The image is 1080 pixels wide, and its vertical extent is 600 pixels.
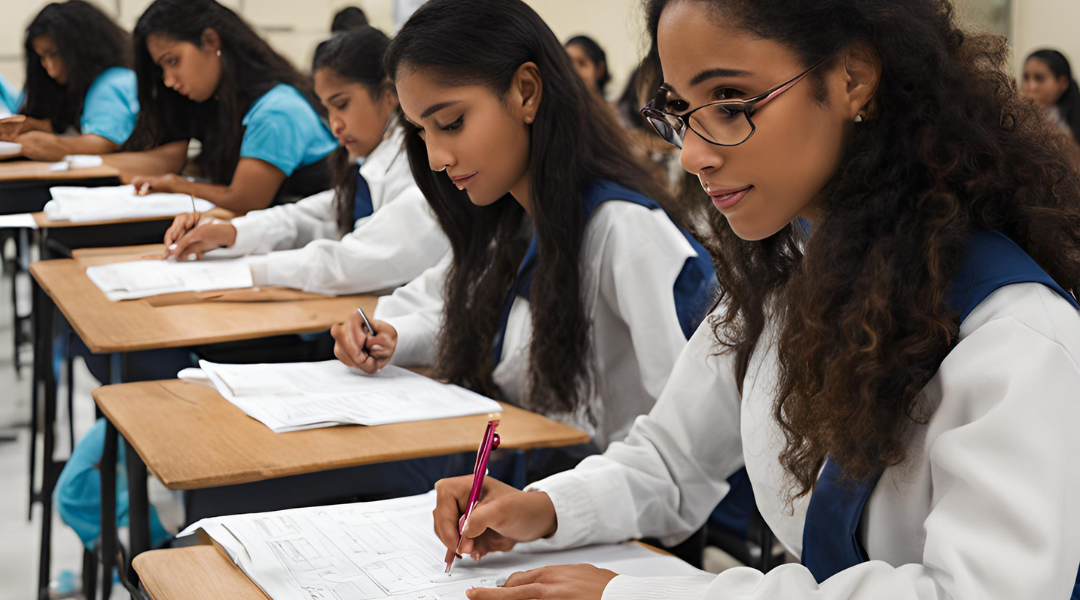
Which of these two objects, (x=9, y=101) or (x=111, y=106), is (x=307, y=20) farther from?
(x=111, y=106)

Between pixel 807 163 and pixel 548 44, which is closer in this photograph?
pixel 807 163

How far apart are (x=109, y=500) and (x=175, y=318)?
18.6 inches

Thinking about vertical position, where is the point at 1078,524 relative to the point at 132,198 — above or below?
above

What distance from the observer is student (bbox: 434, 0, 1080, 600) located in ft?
2.64

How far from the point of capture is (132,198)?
324 centimetres

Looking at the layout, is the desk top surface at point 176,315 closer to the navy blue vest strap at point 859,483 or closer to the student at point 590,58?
the navy blue vest strap at point 859,483

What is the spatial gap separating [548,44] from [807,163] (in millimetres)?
916

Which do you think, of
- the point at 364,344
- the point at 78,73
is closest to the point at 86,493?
the point at 364,344

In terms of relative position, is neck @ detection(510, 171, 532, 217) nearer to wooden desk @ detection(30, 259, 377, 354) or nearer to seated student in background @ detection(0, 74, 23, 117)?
wooden desk @ detection(30, 259, 377, 354)

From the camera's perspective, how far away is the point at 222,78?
3.66 m

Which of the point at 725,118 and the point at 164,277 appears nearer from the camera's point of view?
the point at 725,118

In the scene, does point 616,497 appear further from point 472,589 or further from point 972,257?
point 972,257

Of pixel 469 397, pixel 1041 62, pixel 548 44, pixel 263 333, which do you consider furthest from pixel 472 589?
pixel 1041 62

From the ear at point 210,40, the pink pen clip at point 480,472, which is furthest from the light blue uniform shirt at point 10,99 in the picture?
the pink pen clip at point 480,472
